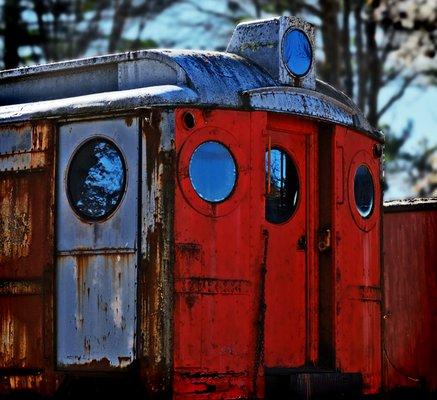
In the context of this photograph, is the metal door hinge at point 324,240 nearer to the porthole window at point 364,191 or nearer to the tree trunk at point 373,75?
the porthole window at point 364,191

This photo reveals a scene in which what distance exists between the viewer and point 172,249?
26.9 feet

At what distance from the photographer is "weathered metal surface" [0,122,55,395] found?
28.8ft

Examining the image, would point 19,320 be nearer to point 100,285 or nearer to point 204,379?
point 100,285

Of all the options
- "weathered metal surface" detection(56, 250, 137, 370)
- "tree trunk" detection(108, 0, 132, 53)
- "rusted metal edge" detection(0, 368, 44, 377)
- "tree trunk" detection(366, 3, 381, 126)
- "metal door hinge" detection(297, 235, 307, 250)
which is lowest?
"rusted metal edge" detection(0, 368, 44, 377)

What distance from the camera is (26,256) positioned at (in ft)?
29.5

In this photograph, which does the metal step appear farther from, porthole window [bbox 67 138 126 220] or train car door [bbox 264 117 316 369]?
porthole window [bbox 67 138 126 220]

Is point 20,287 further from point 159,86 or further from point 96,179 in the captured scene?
point 159,86

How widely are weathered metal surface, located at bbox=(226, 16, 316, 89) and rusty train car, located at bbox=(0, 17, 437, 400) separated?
14 millimetres

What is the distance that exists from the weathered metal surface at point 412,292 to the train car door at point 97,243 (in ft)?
13.9

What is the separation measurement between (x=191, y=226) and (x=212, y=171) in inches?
18.1

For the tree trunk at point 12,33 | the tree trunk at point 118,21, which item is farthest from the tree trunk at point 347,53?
the tree trunk at point 12,33

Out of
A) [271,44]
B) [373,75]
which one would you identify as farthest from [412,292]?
[373,75]

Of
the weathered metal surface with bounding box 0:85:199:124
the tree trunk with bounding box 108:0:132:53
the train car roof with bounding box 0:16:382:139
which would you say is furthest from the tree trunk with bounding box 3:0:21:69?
the weathered metal surface with bounding box 0:85:199:124

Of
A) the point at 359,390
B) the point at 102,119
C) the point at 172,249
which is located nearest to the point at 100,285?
the point at 172,249
